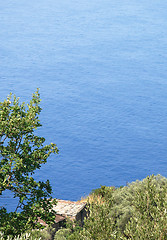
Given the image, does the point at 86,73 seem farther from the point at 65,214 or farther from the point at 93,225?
the point at 93,225

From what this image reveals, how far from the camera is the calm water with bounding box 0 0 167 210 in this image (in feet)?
198

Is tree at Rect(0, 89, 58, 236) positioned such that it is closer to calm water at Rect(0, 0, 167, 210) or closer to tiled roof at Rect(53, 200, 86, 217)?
tiled roof at Rect(53, 200, 86, 217)

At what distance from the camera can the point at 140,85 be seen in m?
85.3

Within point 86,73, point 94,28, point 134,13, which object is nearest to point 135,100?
point 86,73

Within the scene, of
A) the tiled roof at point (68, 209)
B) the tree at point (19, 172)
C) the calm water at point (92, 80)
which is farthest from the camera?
the calm water at point (92, 80)

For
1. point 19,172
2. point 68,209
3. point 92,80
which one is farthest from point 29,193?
point 92,80

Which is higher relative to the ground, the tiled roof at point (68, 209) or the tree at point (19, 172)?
the tiled roof at point (68, 209)

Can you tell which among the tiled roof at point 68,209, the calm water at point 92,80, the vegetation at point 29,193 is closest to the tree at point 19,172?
the vegetation at point 29,193

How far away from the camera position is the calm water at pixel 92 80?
2372 inches

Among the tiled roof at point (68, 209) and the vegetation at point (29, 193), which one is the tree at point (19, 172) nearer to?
the vegetation at point (29, 193)

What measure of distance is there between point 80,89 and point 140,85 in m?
11.8

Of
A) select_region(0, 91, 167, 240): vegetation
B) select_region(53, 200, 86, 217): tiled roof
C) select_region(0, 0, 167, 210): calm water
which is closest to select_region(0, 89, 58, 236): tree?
select_region(0, 91, 167, 240): vegetation

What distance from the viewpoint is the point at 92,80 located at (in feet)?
284

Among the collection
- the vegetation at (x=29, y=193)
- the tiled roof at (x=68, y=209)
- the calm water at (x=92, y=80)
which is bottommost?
the vegetation at (x=29, y=193)
